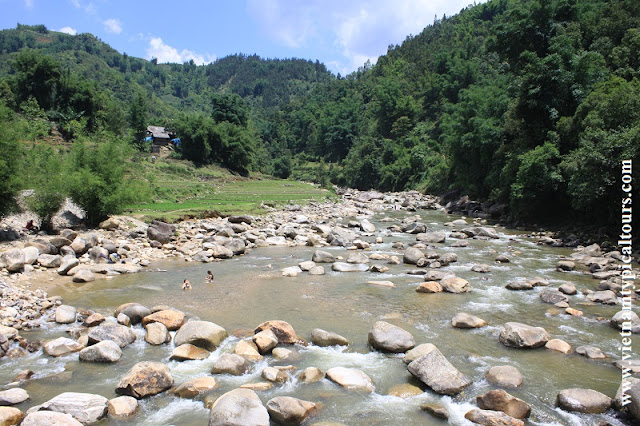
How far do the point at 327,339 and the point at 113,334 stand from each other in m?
5.34

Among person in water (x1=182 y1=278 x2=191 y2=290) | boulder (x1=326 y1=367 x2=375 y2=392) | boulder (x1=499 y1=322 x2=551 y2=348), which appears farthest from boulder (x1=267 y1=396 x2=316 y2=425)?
person in water (x1=182 y1=278 x2=191 y2=290)

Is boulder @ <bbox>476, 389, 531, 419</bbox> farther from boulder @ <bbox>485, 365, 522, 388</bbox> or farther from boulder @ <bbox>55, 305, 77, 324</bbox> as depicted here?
boulder @ <bbox>55, 305, 77, 324</bbox>

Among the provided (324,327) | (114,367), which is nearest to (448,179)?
(324,327)

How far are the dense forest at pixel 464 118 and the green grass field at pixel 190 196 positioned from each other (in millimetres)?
4823

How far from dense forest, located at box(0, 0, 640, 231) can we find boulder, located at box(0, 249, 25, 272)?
13.6 feet

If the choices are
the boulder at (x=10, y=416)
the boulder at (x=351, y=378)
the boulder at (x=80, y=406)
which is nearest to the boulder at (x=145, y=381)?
the boulder at (x=80, y=406)

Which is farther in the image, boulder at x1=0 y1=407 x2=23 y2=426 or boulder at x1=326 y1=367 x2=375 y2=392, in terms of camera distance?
boulder at x1=326 y1=367 x2=375 y2=392

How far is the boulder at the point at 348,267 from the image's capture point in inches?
748

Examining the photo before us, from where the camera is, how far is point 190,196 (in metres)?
45.6

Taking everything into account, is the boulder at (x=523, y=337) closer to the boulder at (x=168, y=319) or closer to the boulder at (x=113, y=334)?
the boulder at (x=168, y=319)

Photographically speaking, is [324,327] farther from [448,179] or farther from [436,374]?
[448,179]

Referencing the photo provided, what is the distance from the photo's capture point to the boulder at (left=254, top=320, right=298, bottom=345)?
10828 millimetres

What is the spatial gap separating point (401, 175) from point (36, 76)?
59.0 m

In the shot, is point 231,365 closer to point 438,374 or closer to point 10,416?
point 10,416
